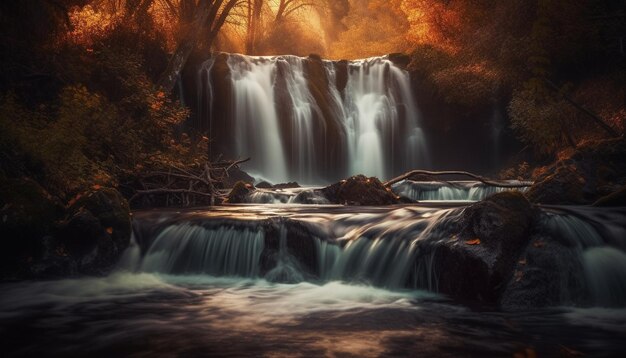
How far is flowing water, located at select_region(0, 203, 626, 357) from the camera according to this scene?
4816 mm

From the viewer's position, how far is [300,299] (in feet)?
22.5

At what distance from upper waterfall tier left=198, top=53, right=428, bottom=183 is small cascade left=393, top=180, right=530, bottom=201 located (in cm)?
798

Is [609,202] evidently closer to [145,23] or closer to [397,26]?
[145,23]

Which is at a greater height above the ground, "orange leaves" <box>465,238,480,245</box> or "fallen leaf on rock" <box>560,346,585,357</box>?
"orange leaves" <box>465,238,480,245</box>

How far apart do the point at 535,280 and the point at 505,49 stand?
61.3ft

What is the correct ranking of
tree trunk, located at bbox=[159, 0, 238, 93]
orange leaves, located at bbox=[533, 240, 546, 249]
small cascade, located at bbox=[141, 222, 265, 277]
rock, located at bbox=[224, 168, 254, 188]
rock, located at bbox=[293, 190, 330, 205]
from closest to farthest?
orange leaves, located at bbox=[533, 240, 546, 249] < small cascade, located at bbox=[141, 222, 265, 277] < rock, located at bbox=[293, 190, 330, 205] < tree trunk, located at bbox=[159, 0, 238, 93] < rock, located at bbox=[224, 168, 254, 188]

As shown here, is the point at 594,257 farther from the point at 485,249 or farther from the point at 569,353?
the point at 569,353

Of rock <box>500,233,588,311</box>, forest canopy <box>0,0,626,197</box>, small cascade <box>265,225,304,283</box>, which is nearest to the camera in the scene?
rock <box>500,233,588,311</box>

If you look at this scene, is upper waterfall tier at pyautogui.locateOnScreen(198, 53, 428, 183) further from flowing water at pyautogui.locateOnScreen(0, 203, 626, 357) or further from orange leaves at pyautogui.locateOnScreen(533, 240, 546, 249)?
orange leaves at pyautogui.locateOnScreen(533, 240, 546, 249)

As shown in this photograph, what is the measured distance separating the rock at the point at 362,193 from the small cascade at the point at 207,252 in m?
5.01

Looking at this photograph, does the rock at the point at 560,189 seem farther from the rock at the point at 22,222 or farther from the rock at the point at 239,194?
the rock at the point at 22,222

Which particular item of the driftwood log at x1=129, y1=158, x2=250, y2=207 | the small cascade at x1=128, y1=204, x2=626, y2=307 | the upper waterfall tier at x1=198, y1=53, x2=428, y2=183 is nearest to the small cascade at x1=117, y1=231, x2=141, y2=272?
the small cascade at x1=128, y1=204, x2=626, y2=307

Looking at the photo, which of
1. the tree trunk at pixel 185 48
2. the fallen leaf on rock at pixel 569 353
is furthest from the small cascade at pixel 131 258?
the tree trunk at pixel 185 48

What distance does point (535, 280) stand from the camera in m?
6.22
